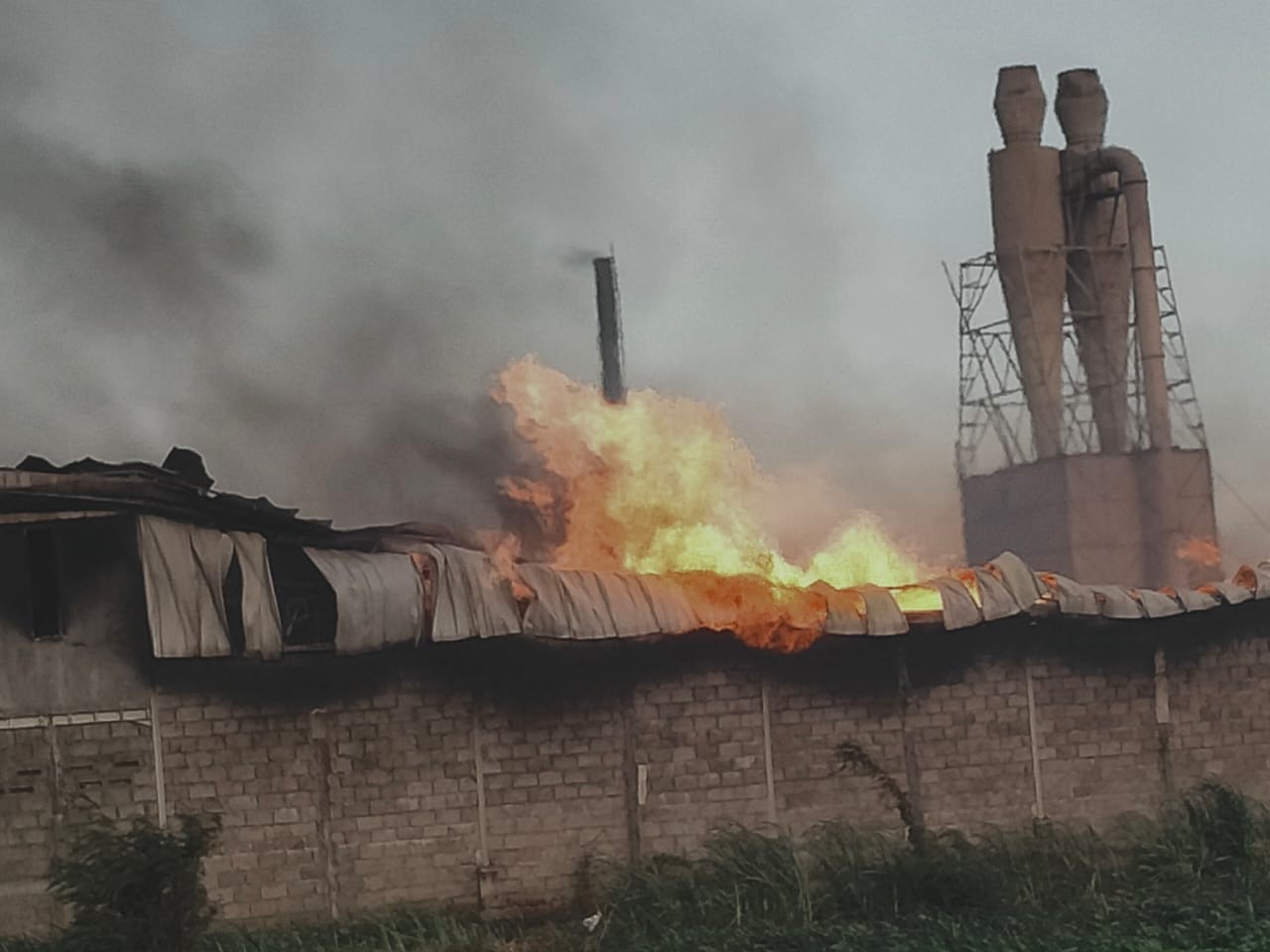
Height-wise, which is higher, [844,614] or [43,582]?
[43,582]

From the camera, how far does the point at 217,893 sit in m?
15.7

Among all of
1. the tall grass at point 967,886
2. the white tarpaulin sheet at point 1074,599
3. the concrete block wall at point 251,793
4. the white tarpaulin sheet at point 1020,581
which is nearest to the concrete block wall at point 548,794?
the tall grass at point 967,886

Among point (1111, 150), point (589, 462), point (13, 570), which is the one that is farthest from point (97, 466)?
point (1111, 150)

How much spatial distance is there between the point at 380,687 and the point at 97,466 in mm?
3367

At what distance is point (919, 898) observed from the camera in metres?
14.8

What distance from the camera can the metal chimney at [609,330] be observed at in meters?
37.0

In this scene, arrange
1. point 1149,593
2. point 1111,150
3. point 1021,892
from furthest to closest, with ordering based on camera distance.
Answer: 1. point 1111,150
2. point 1149,593
3. point 1021,892

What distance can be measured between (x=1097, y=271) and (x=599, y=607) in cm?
2799

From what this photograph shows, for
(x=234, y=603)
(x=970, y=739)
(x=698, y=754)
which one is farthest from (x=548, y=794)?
(x=970, y=739)

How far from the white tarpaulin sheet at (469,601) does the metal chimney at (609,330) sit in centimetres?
2043

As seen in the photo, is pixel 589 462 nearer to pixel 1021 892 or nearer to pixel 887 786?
pixel 887 786

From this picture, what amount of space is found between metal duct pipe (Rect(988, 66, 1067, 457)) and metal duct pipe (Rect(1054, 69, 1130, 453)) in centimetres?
56

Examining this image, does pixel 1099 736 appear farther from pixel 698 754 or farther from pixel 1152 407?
pixel 1152 407

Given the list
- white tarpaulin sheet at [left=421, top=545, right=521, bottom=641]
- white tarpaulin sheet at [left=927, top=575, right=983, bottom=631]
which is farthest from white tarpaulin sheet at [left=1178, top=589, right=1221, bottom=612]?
white tarpaulin sheet at [left=421, top=545, right=521, bottom=641]
